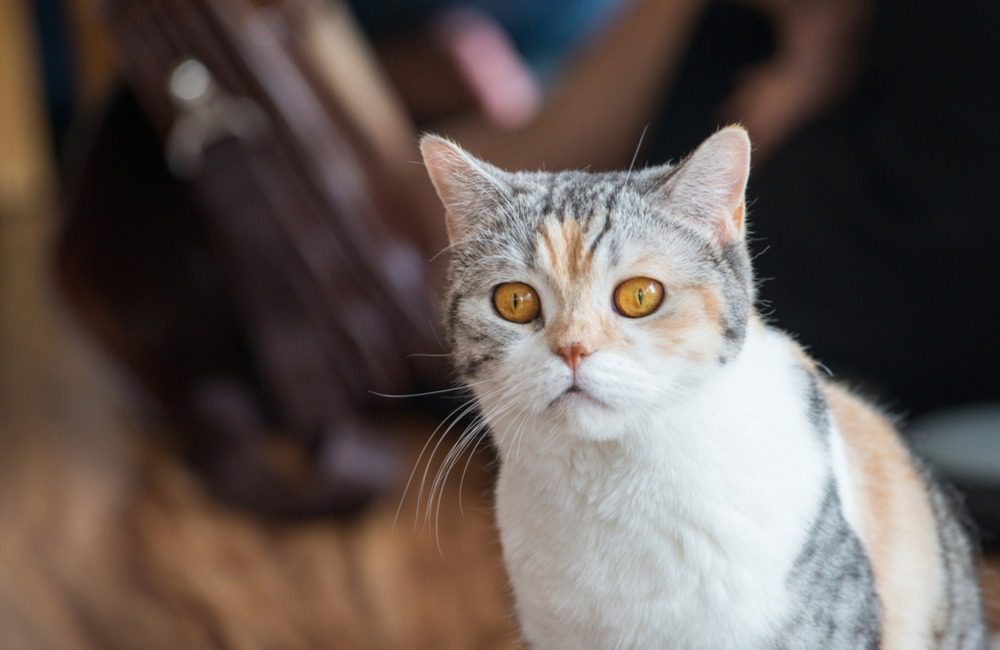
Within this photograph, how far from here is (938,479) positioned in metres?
0.65

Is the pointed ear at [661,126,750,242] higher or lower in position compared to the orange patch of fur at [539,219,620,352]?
higher

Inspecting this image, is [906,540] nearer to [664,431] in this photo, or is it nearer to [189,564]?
[664,431]

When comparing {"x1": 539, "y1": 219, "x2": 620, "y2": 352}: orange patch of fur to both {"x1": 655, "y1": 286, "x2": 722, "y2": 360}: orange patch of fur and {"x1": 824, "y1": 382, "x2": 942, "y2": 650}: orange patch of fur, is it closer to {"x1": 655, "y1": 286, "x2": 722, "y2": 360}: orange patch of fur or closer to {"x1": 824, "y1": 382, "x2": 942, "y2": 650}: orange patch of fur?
{"x1": 655, "y1": 286, "x2": 722, "y2": 360}: orange patch of fur

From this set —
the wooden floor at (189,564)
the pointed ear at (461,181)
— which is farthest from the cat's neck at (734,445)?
the wooden floor at (189,564)

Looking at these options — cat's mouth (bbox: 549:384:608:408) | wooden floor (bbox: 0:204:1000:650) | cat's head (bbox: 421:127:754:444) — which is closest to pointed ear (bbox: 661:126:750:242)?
cat's head (bbox: 421:127:754:444)

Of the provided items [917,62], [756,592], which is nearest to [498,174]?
[756,592]

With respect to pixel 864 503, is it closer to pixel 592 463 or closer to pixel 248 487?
pixel 592 463

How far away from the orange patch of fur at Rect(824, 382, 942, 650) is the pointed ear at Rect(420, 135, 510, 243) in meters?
0.21

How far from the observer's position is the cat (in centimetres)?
53

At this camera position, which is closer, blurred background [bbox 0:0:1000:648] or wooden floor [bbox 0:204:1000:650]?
blurred background [bbox 0:0:1000:648]

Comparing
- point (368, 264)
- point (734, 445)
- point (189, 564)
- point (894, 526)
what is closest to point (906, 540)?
point (894, 526)

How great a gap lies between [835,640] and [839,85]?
60 cm

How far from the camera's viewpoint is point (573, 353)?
1.72 feet

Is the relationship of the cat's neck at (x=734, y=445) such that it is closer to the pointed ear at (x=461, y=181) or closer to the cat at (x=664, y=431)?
the cat at (x=664, y=431)
